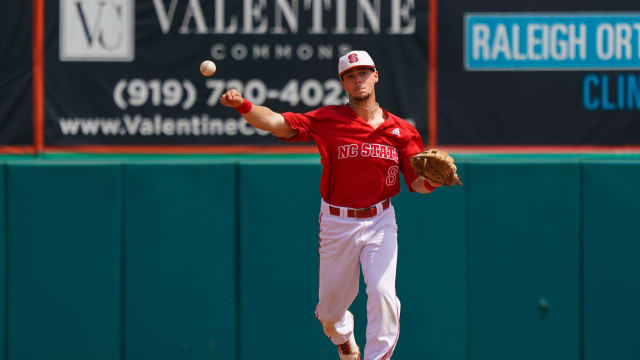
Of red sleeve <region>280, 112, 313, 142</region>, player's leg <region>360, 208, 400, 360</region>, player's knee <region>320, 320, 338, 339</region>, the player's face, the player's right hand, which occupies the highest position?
the player's face

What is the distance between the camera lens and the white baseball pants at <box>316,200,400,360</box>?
3861mm

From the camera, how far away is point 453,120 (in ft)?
16.5

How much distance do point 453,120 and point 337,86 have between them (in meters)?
0.82

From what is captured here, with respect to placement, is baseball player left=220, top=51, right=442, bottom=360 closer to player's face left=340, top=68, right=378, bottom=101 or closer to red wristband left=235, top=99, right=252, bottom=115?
player's face left=340, top=68, right=378, bottom=101

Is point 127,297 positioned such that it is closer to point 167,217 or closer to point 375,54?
Result: point 167,217

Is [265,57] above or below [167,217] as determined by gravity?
above

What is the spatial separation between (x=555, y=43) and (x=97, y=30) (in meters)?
3.08

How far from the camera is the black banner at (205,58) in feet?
16.2

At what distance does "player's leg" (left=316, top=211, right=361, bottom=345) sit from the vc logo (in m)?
1.96

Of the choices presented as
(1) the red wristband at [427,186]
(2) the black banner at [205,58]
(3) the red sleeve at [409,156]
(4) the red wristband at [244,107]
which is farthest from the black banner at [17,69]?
(1) the red wristband at [427,186]

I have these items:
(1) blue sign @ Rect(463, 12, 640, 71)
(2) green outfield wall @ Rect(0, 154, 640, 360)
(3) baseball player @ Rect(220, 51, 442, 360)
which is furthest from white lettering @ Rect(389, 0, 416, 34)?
(3) baseball player @ Rect(220, 51, 442, 360)

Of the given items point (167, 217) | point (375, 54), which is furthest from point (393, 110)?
point (167, 217)

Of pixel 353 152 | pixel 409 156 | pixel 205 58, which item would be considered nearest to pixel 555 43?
pixel 409 156

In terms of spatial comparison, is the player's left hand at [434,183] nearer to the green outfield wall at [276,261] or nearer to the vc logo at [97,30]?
the green outfield wall at [276,261]
